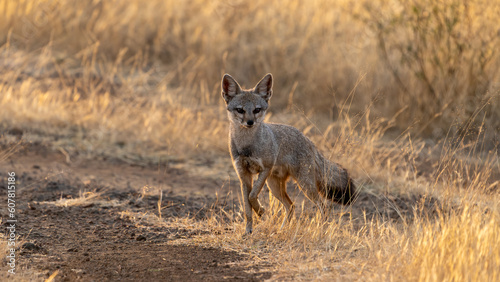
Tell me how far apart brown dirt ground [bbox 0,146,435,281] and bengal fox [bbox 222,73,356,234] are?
0.90 ft

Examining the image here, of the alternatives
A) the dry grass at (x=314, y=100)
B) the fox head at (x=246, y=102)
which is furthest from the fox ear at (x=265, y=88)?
the dry grass at (x=314, y=100)

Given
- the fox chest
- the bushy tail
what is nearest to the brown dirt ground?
the fox chest

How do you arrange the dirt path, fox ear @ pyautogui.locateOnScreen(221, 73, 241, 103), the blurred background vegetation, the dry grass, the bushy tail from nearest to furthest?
the dirt path, the dry grass, fox ear @ pyautogui.locateOnScreen(221, 73, 241, 103), the bushy tail, the blurred background vegetation

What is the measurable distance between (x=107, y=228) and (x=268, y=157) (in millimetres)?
1721

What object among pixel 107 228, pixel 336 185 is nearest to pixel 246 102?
pixel 336 185

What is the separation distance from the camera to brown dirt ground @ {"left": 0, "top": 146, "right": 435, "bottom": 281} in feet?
16.4

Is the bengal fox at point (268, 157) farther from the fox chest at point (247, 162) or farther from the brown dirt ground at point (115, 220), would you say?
the brown dirt ground at point (115, 220)

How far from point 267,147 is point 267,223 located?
27.5 inches

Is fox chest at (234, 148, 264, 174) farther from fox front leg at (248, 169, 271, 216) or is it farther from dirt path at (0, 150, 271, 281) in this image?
dirt path at (0, 150, 271, 281)

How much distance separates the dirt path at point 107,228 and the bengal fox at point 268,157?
760 mm

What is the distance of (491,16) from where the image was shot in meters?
10.3

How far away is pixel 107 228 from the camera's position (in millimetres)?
6328

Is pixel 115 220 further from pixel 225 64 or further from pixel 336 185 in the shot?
pixel 225 64

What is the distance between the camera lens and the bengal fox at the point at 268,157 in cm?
596
